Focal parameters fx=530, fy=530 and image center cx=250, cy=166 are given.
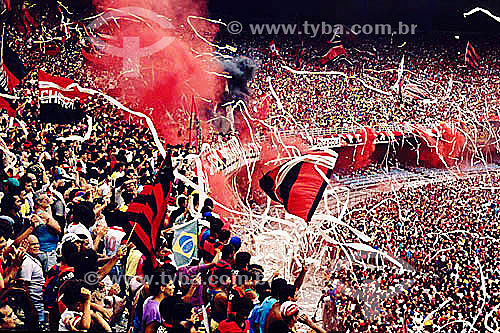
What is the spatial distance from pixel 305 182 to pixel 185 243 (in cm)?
120

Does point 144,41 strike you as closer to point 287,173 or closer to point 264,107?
point 264,107

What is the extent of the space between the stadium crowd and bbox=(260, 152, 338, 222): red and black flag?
62 centimetres

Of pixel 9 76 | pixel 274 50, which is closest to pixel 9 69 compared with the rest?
pixel 9 76

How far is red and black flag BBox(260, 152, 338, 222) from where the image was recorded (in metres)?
4.35

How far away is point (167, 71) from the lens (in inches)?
465

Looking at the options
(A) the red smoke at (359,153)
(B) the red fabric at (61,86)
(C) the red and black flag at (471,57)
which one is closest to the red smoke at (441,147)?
(A) the red smoke at (359,153)

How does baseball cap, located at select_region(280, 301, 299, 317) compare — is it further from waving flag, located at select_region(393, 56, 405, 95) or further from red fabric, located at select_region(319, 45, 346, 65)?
waving flag, located at select_region(393, 56, 405, 95)

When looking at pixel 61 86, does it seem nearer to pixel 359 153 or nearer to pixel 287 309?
pixel 287 309

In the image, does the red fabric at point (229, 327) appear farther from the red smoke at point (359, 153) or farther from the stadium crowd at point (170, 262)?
the red smoke at point (359, 153)

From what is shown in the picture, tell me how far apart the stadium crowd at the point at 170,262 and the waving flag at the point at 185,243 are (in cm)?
7

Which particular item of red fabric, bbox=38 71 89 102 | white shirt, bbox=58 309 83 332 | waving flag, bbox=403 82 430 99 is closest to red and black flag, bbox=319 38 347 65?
waving flag, bbox=403 82 430 99

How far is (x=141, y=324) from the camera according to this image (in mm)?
3035

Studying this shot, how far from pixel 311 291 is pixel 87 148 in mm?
3118

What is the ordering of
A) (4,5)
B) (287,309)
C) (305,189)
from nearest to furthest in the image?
(287,309) → (305,189) → (4,5)
